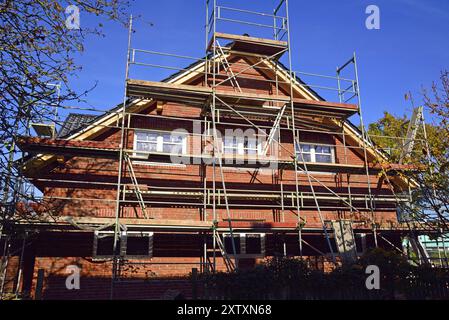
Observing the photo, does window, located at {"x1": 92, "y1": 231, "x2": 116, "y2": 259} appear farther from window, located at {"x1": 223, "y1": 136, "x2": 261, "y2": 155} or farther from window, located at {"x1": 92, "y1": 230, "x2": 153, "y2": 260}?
window, located at {"x1": 223, "y1": 136, "x2": 261, "y2": 155}

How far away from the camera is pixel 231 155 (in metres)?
12.6

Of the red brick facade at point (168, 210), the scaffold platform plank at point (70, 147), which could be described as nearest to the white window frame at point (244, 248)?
the red brick facade at point (168, 210)

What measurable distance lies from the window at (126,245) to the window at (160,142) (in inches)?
120

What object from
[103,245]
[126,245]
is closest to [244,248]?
[126,245]

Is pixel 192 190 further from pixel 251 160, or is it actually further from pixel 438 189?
pixel 438 189

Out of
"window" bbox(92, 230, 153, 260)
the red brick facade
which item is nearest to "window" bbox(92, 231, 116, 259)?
"window" bbox(92, 230, 153, 260)

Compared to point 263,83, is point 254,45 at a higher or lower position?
higher

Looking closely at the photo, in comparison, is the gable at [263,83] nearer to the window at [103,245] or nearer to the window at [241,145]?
the window at [241,145]

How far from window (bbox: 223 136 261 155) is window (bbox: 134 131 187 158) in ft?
5.51

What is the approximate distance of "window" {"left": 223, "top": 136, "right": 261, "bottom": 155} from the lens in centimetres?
1462

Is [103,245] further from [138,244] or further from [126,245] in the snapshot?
[138,244]

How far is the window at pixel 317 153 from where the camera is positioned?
1550 centimetres

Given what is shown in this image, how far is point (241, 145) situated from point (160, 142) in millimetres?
3129

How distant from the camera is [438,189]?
33.8 feet
